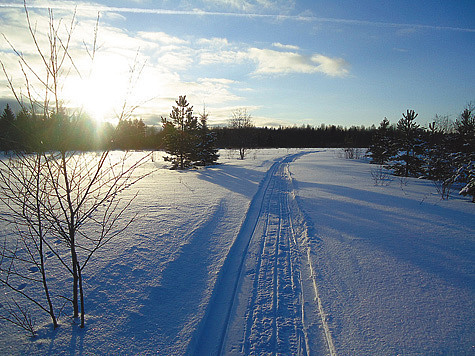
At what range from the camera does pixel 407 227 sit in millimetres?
6281

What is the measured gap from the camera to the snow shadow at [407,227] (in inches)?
175

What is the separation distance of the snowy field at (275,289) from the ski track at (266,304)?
0.02 meters

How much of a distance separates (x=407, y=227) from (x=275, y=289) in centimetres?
472

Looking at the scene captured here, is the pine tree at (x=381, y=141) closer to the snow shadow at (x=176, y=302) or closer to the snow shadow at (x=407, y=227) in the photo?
the snow shadow at (x=407, y=227)

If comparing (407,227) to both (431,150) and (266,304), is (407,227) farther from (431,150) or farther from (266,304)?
(431,150)

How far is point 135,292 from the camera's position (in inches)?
142

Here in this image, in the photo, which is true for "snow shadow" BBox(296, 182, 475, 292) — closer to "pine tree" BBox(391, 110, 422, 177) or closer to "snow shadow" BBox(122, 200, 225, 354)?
"snow shadow" BBox(122, 200, 225, 354)

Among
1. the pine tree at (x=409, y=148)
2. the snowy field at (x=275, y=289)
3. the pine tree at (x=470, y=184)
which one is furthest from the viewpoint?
the pine tree at (x=409, y=148)

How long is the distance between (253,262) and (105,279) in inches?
102

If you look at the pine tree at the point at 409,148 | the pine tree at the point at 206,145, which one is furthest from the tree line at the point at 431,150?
the pine tree at the point at 206,145

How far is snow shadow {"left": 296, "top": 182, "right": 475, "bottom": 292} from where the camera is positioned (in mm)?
4445

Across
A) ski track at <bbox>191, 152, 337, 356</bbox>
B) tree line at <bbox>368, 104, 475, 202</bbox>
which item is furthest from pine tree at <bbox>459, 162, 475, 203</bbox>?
ski track at <bbox>191, 152, 337, 356</bbox>

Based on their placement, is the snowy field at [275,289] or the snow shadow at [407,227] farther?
the snow shadow at [407,227]

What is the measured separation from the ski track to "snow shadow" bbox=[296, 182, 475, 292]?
179cm
